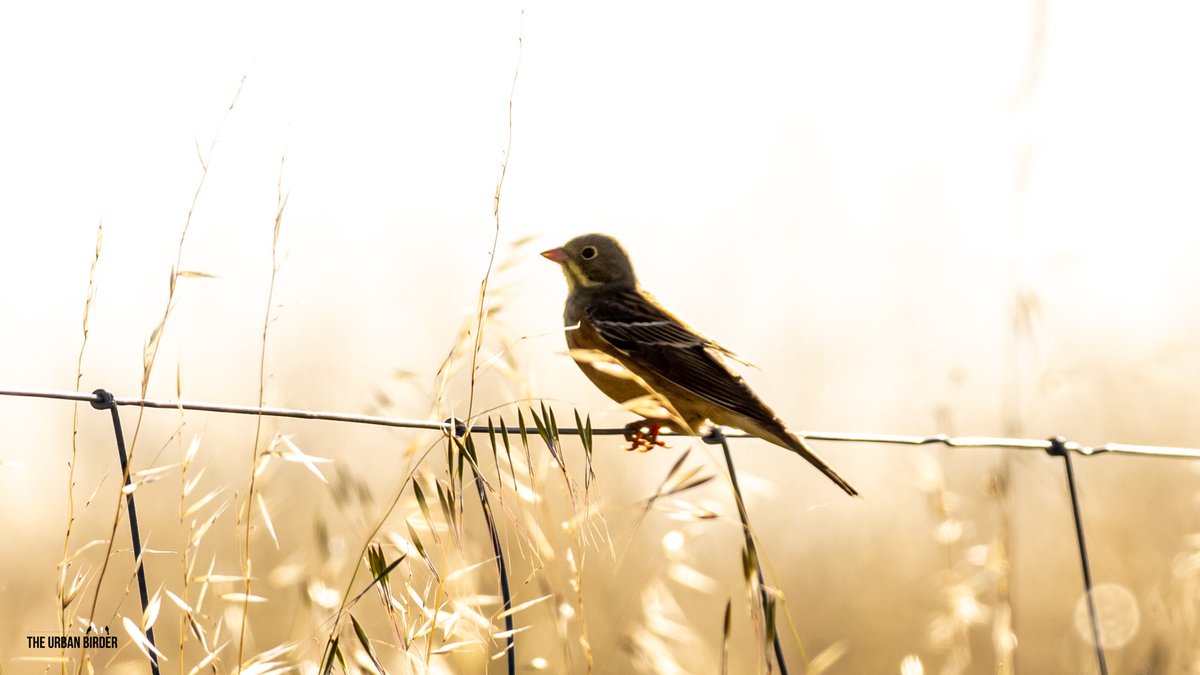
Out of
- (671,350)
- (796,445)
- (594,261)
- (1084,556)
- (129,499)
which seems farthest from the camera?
(594,261)

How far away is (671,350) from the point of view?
14.3ft

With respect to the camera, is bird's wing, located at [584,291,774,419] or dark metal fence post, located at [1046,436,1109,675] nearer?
dark metal fence post, located at [1046,436,1109,675]

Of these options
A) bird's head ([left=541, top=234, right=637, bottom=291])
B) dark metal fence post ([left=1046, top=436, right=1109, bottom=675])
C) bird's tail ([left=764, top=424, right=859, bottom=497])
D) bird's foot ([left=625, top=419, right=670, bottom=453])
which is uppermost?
bird's head ([left=541, top=234, right=637, bottom=291])

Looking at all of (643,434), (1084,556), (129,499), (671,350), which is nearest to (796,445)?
(643,434)

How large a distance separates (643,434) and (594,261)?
1.29 m

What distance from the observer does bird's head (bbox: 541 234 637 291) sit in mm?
5125

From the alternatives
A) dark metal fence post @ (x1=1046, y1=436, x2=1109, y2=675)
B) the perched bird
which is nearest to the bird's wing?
the perched bird

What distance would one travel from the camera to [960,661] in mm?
3326

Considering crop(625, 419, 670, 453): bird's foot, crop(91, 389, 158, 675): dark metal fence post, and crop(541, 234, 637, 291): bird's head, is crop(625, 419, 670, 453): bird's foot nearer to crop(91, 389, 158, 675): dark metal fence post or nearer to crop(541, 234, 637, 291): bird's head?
crop(541, 234, 637, 291): bird's head

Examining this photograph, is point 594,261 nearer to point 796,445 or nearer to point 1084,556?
point 796,445

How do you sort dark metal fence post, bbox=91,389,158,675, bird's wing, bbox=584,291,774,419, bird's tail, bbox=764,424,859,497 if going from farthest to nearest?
bird's wing, bbox=584,291,774,419 → bird's tail, bbox=764,424,859,497 → dark metal fence post, bbox=91,389,158,675

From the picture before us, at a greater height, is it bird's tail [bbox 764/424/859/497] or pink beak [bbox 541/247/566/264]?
pink beak [bbox 541/247/566/264]

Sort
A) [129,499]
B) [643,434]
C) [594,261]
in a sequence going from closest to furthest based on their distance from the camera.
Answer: [129,499], [643,434], [594,261]

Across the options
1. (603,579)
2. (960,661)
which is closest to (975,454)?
(603,579)
